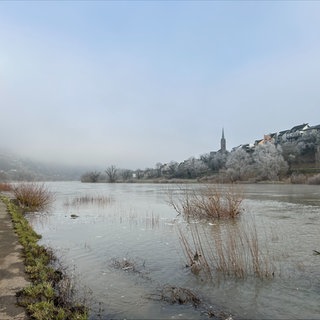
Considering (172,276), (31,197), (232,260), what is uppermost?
(31,197)

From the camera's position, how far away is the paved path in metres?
6.12

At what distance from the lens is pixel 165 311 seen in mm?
6887

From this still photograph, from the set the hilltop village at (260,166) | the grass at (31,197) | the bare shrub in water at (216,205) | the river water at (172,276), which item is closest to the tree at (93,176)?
the hilltop village at (260,166)

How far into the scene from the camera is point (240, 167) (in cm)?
9256

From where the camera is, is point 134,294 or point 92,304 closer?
point 92,304

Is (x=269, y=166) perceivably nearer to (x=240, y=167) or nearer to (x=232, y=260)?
(x=240, y=167)

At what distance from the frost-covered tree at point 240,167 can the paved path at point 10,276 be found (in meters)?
68.0

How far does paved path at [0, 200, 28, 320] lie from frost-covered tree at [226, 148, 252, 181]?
67995mm

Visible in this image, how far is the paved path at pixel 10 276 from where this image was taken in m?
6.12

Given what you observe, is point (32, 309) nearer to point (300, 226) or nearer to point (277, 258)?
point (277, 258)

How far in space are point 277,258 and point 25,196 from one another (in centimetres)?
2454

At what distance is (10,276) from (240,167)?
88.4 meters

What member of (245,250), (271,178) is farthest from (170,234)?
(271,178)

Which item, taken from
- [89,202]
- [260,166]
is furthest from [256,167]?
[89,202]
